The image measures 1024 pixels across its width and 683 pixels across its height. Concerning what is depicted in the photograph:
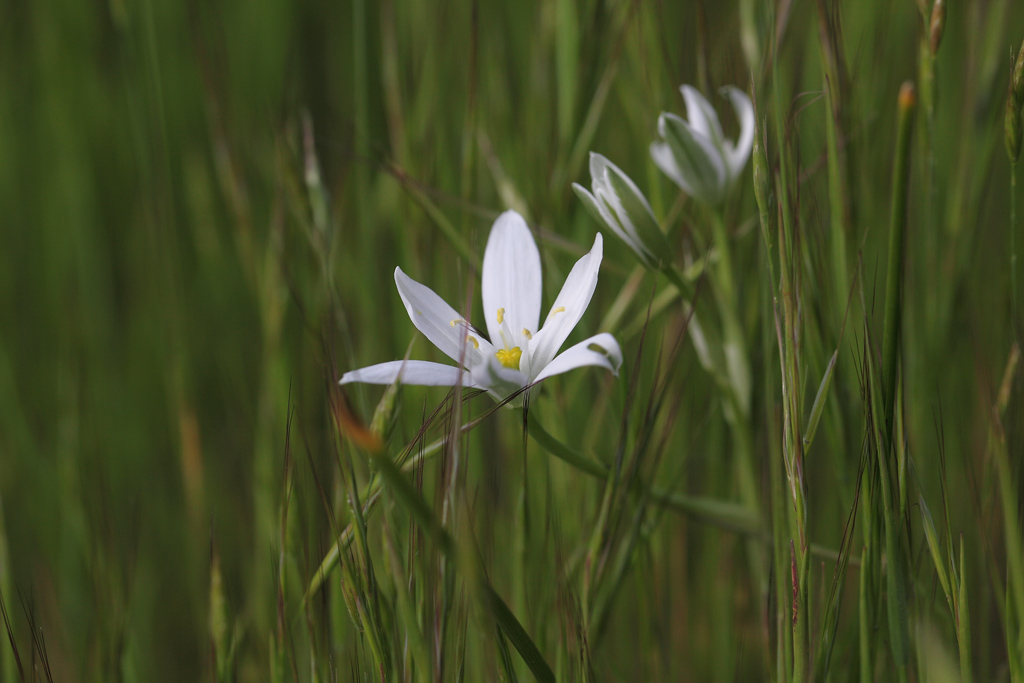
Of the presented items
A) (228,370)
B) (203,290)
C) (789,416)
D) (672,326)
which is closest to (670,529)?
(672,326)

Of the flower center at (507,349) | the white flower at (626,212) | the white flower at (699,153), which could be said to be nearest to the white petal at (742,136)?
the white flower at (699,153)

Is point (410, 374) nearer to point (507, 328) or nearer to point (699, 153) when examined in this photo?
point (507, 328)

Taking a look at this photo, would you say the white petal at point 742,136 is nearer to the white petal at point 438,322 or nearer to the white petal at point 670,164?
the white petal at point 670,164

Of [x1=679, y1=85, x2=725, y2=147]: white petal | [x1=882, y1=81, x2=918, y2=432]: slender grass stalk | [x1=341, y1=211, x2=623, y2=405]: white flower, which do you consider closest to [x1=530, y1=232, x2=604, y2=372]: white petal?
[x1=341, y1=211, x2=623, y2=405]: white flower

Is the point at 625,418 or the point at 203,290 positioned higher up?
the point at 203,290

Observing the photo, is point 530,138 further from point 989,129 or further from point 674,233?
point 989,129

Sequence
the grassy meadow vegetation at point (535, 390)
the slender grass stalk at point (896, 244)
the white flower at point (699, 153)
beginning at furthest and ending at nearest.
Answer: the white flower at point (699, 153) < the grassy meadow vegetation at point (535, 390) < the slender grass stalk at point (896, 244)

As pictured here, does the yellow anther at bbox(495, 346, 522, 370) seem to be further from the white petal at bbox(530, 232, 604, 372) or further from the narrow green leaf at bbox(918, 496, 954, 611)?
the narrow green leaf at bbox(918, 496, 954, 611)

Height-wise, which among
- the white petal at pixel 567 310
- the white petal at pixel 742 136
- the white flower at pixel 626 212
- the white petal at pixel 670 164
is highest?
the white petal at pixel 742 136
